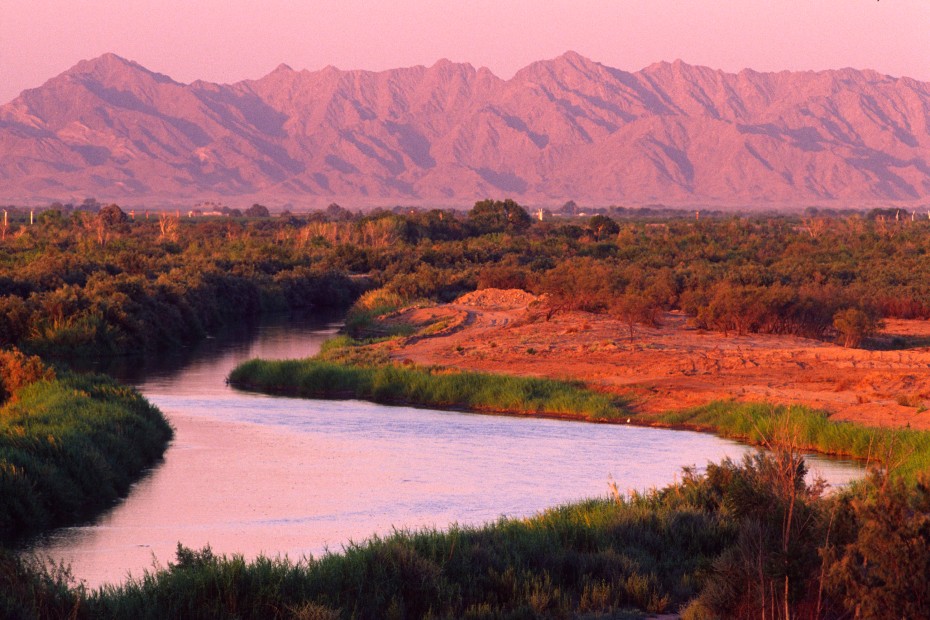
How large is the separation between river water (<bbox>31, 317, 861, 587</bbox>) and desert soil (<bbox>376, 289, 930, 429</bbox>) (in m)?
2.94

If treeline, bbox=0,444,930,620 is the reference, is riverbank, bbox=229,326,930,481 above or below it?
below

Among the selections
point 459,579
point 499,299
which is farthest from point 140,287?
point 459,579

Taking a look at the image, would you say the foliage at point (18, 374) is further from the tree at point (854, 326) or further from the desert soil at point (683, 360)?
the tree at point (854, 326)

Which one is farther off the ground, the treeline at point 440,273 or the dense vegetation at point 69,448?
the treeline at point 440,273

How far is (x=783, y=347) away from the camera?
3606 cm

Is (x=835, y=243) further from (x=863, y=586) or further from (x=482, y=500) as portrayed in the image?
(x=863, y=586)

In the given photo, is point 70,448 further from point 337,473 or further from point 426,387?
point 426,387

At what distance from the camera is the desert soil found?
90.4 feet

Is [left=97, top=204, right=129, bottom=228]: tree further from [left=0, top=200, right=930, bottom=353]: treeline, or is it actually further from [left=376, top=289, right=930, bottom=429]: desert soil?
[left=376, top=289, right=930, bottom=429]: desert soil

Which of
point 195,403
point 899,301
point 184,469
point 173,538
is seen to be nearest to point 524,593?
point 173,538

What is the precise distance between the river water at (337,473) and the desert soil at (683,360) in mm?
2943

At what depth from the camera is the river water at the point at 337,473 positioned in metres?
17.0

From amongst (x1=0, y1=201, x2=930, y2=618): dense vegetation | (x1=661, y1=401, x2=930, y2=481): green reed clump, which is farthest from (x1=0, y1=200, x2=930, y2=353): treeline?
(x1=661, y1=401, x2=930, y2=481): green reed clump

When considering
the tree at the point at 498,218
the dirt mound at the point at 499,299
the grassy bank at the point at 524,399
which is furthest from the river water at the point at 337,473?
the tree at the point at 498,218
